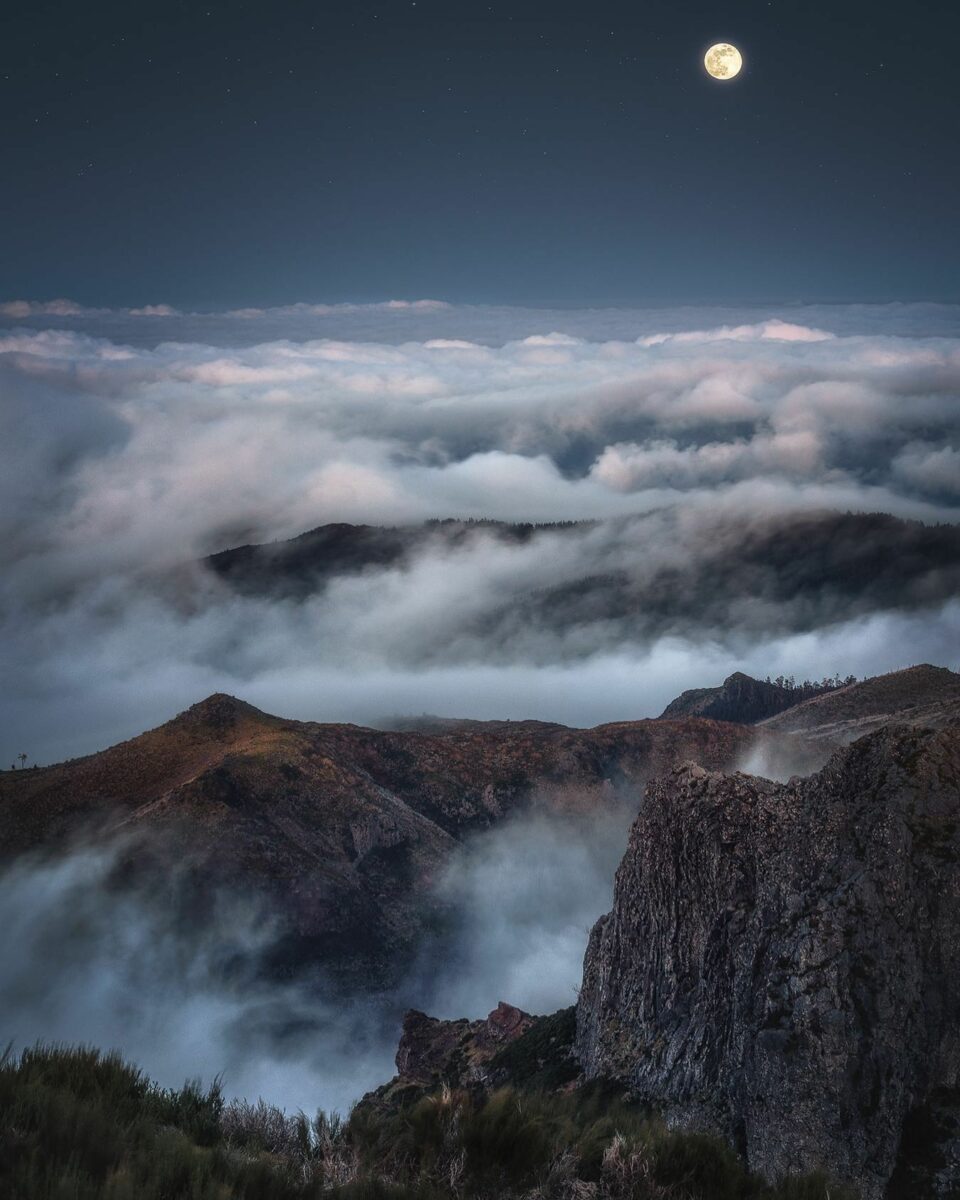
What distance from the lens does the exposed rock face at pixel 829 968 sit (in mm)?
31531

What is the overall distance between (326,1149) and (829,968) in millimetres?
30394

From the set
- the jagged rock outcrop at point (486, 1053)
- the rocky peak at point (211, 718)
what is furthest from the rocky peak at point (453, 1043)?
the rocky peak at point (211, 718)

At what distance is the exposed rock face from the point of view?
103 ft

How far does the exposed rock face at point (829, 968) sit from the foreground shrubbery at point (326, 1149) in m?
19.1

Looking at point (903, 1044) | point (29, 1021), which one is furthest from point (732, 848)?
point (29, 1021)

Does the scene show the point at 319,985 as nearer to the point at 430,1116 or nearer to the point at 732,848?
the point at 732,848

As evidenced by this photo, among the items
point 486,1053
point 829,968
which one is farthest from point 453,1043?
point 829,968

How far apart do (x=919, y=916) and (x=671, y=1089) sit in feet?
66.7

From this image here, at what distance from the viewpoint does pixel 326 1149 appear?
33.9 ft

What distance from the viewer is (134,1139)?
896cm

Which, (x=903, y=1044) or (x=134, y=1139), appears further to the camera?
(x=903, y=1044)

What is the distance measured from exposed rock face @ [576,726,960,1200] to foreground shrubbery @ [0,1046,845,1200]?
19.1 metres

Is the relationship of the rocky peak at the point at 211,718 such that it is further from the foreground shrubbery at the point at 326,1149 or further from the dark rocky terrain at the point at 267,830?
the foreground shrubbery at the point at 326,1149

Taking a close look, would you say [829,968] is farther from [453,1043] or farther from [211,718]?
[211,718]
